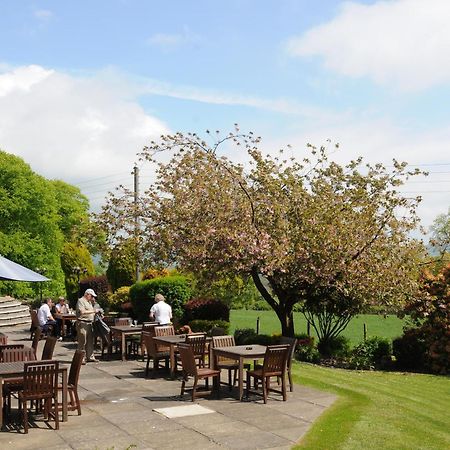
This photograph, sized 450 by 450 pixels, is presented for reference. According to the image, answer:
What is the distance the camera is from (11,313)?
97.2 ft

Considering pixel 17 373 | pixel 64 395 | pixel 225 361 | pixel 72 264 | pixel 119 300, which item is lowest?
pixel 64 395

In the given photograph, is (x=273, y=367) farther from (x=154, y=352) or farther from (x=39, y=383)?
(x=39, y=383)

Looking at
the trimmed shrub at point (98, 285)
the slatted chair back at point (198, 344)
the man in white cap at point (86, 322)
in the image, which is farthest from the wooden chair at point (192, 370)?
the trimmed shrub at point (98, 285)

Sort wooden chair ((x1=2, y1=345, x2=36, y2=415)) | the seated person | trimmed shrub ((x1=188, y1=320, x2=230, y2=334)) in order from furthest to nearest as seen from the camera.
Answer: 1. trimmed shrub ((x1=188, y1=320, x2=230, y2=334))
2. the seated person
3. wooden chair ((x1=2, y1=345, x2=36, y2=415))

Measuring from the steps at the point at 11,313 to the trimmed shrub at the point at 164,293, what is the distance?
777 cm

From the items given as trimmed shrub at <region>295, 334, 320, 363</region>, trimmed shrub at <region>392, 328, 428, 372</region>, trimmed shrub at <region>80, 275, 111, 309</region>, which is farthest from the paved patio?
trimmed shrub at <region>80, 275, 111, 309</region>

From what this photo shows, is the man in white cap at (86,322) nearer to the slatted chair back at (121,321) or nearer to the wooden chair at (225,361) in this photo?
the slatted chair back at (121,321)

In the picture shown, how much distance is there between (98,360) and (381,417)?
26.1 feet

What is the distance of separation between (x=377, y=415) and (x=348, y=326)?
26615 millimetres

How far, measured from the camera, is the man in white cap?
1479 cm

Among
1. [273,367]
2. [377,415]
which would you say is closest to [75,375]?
[273,367]

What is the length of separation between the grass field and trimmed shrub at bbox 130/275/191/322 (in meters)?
6.77

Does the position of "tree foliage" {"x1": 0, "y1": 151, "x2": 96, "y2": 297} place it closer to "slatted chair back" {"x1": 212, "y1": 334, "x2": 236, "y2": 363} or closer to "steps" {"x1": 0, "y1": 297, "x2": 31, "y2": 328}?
"steps" {"x1": 0, "y1": 297, "x2": 31, "y2": 328}

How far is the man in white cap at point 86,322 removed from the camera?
14.8 meters
